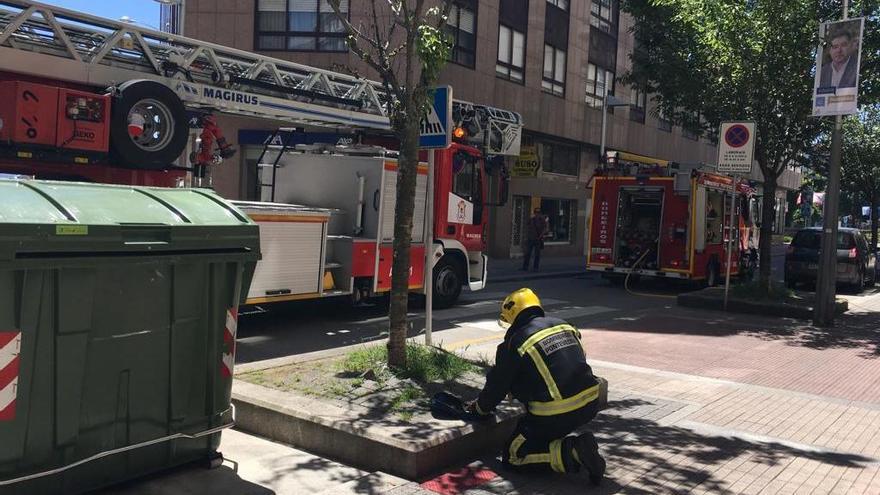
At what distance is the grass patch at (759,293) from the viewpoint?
13383 millimetres

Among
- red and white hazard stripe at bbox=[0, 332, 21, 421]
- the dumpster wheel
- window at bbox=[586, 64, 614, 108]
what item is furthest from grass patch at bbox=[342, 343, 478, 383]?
window at bbox=[586, 64, 614, 108]

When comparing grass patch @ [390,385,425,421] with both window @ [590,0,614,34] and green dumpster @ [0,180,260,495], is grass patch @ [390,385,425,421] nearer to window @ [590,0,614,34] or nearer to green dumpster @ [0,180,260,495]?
green dumpster @ [0,180,260,495]

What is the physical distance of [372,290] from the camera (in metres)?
9.90

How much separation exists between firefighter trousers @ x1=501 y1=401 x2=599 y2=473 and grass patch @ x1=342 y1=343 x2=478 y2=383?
1.43m

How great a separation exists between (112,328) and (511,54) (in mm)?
21751

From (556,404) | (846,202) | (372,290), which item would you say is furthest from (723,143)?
(846,202)

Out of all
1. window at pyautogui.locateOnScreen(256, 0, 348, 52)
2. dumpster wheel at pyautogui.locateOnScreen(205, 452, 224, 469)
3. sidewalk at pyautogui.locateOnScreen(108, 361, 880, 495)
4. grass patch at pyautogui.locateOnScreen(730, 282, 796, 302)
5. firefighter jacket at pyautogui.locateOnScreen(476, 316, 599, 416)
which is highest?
window at pyautogui.locateOnScreen(256, 0, 348, 52)

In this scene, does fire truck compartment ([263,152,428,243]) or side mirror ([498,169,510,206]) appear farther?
side mirror ([498,169,510,206])

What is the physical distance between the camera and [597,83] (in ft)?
94.3

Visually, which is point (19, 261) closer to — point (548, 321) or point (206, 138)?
point (548, 321)

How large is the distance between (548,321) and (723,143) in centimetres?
897

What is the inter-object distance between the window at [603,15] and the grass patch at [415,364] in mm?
24609

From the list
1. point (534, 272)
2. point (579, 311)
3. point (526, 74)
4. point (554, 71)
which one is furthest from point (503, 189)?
point (554, 71)

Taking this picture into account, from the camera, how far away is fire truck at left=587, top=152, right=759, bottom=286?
50.9 feet
